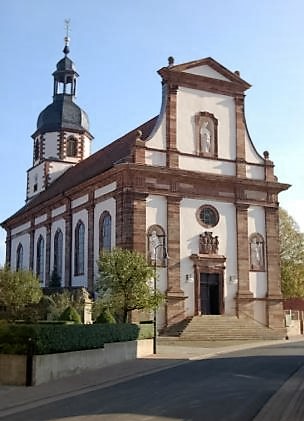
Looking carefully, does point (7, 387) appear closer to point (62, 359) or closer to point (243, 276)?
point (62, 359)

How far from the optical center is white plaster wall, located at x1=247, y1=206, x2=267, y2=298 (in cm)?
4269

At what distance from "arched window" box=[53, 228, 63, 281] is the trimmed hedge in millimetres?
26460

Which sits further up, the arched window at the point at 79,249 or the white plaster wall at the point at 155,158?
the white plaster wall at the point at 155,158

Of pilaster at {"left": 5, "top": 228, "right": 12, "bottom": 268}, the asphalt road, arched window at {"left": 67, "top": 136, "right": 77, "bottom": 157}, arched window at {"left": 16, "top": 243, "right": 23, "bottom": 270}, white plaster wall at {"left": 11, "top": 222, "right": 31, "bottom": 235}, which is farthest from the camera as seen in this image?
pilaster at {"left": 5, "top": 228, "right": 12, "bottom": 268}

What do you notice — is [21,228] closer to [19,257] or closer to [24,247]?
[24,247]

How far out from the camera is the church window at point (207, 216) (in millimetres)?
41562

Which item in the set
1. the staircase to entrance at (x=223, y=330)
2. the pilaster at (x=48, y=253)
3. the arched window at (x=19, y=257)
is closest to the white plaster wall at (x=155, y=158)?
the staircase to entrance at (x=223, y=330)

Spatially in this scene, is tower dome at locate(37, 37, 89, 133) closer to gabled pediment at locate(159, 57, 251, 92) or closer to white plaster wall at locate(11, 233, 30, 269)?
white plaster wall at locate(11, 233, 30, 269)

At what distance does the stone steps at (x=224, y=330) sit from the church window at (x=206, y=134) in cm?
1161

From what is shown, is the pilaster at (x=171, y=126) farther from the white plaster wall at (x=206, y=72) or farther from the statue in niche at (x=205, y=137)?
the statue in niche at (x=205, y=137)

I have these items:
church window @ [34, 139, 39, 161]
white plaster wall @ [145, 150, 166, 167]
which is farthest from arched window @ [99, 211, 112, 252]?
church window @ [34, 139, 39, 161]

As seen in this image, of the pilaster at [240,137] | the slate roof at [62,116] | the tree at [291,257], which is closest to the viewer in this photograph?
the pilaster at [240,137]

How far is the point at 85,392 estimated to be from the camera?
15.6 metres

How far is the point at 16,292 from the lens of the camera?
109 feet
